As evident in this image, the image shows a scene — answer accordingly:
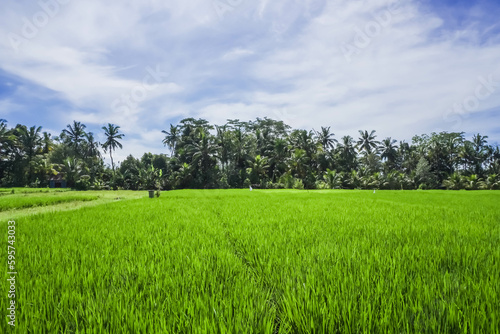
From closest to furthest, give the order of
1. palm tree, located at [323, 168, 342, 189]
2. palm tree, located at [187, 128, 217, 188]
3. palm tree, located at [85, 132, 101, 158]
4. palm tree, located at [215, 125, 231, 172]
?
palm tree, located at [323, 168, 342, 189], palm tree, located at [187, 128, 217, 188], palm tree, located at [215, 125, 231, 172], palm tree, located at [85, 132, 101, 158]

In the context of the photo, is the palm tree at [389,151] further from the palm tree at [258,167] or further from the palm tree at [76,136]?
the palm tree at [76,136]

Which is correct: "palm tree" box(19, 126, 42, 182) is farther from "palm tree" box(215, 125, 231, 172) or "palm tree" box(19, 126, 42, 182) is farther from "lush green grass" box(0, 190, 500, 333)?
"lush green grass" box(0, 190, 500, 333)

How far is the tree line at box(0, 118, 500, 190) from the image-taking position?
1153 inches

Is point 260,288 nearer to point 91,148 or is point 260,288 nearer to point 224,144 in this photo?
point 224,144

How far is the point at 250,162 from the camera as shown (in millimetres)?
30547

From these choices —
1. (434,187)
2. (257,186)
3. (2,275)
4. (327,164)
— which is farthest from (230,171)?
(2,275)

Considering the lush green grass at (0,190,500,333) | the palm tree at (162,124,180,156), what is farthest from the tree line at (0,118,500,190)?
the lush green grass at (0,190,500,333)

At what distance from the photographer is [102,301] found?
56.2 inches

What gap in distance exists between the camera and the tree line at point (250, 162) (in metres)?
29.3

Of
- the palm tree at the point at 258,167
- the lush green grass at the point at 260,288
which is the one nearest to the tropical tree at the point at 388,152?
the palm tree at the point at 258,167

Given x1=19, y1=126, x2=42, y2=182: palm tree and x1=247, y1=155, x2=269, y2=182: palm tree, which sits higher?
x1=19, y1=126, x2=42, y2=182: palm tree

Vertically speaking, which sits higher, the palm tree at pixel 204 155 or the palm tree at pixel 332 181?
the palm tree at pixel 204 155

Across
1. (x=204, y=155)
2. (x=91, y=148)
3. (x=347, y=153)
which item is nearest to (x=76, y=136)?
(x=91, y=148)

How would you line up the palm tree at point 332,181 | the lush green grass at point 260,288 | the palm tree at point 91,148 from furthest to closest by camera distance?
the palm tree at point 91,148
the palm tree at point 332,181
the lush green grass at point 260,288
